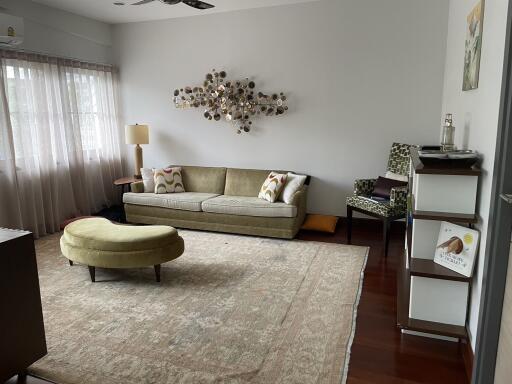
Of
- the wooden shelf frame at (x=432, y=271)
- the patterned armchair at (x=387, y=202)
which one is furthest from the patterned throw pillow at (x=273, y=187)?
the wooden shelf frame at (x=432, y=271)

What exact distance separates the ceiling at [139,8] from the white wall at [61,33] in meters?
0.11

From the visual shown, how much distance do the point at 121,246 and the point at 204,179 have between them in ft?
7.73

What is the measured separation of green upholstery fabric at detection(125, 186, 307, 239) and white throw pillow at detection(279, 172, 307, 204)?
7 centimetres

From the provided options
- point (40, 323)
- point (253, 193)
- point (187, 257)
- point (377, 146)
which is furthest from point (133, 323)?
point (377, 146)

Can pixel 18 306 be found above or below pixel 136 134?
below

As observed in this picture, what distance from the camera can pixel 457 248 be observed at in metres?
2.39

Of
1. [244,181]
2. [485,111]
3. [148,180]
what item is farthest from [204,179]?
[485,111]

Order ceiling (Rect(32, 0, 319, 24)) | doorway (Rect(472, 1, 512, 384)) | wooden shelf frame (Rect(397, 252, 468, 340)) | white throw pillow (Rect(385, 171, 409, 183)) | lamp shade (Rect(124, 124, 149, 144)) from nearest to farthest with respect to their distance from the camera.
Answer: doorway (Rect(472, 1, 512, 384)) < wooden shelf frame (Rect(397, 252, 468, 340)) < white throw pillow (Rect(385, 171, 409, 183)) < ceiling (Rect(32, 0, 319, 24)) < lamp shade (Rect(124, 124, 149, 144))

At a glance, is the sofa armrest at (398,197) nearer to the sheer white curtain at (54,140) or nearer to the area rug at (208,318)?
the area rug at (208,318)

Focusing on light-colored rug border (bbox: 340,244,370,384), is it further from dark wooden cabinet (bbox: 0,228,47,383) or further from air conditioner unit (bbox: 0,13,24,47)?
air conditioner unit (bbox: 0,13,24,47)

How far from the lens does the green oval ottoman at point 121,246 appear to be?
10.5ft

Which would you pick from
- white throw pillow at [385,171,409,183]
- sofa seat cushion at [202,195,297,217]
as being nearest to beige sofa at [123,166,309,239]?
sofa seat cushion at [202,195,297,217]

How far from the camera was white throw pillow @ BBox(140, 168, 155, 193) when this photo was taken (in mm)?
5305

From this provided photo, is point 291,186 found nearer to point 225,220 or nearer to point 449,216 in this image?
point 225,220
